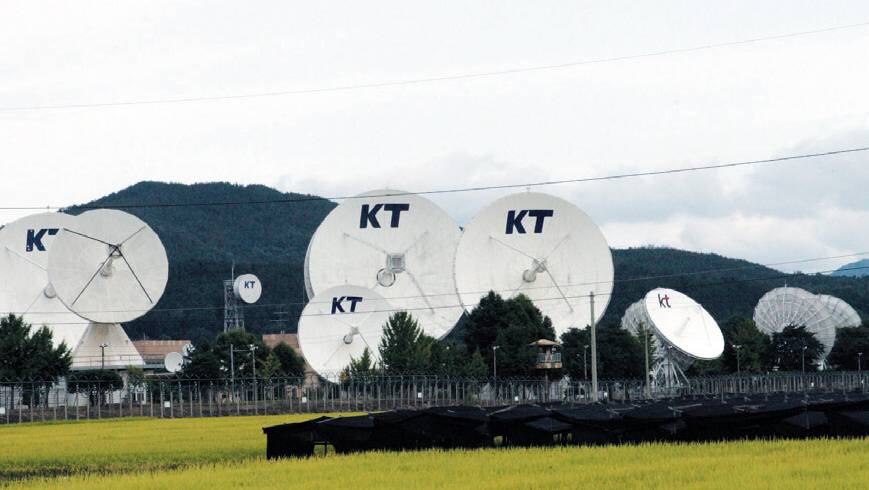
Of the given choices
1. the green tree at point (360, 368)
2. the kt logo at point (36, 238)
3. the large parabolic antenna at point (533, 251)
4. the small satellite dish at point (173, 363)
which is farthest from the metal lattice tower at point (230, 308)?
the large parabolic antenna at point (533, 251)

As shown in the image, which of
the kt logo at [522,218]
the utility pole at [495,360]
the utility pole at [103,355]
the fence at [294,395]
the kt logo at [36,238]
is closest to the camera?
the fence at [294,395]

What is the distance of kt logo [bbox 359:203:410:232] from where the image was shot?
327 feet

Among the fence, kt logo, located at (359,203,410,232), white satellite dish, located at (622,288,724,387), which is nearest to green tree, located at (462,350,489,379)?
the fence

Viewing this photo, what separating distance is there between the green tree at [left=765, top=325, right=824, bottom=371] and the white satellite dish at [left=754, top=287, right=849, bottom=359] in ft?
5.61

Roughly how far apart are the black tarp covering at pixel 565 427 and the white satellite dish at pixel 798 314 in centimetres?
11521

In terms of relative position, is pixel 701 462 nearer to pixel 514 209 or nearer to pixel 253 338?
pixel 514 209

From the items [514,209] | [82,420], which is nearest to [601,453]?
[82,420]

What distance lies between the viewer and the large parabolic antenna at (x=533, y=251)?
95688 millimetres

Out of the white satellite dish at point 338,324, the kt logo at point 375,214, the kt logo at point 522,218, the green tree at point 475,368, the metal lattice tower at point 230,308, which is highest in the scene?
the kt logo at point 375,214

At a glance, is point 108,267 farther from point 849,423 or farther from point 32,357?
point 849,423

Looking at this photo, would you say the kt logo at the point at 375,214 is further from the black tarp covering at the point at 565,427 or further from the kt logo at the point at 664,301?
the black tarp covering at the point at 565,427

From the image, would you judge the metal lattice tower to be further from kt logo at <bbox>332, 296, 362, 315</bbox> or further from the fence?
kt logo at <bbox>332, 296, 362, 315</bbox>

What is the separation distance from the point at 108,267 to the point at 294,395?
2175cm

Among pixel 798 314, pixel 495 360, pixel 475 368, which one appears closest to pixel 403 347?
pixel 475 368
